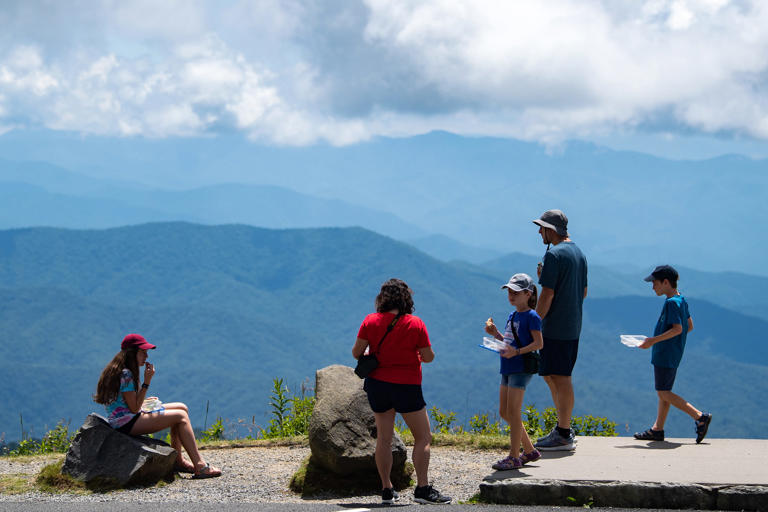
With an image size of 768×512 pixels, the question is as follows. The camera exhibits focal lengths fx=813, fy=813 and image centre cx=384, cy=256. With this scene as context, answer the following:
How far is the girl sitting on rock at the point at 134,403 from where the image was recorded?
288 inches

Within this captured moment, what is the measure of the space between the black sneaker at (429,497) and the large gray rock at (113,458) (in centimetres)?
247

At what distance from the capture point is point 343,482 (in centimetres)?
728

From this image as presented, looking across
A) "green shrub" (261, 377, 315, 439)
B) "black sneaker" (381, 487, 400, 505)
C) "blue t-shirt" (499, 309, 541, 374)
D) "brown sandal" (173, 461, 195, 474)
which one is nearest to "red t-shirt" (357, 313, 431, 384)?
"blue t-shirt" (499, 309, 541, 374)

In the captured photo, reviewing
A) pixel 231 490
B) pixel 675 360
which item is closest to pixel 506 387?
pixel 675 360

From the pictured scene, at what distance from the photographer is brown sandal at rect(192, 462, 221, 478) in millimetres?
7758

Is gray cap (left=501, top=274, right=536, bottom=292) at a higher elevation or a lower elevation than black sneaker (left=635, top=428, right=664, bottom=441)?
higher

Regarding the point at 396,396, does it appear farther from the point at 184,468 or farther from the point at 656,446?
the point at 656,446

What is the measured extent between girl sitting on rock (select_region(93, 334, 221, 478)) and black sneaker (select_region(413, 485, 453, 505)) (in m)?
2.34

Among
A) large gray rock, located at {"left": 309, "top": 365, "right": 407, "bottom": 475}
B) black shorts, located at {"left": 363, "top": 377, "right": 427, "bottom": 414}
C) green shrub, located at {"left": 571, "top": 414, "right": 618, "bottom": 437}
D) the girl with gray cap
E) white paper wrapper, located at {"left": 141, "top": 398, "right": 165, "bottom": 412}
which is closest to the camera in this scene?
black shorts, located at {"left": 363, "top": 377, "right": 427, "bottom": 414}

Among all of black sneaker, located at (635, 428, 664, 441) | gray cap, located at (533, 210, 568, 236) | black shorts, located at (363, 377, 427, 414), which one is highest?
gray cap, located at (533, 210, 568, 236)

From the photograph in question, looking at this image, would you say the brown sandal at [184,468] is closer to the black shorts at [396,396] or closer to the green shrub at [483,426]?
the black shorts at [396,396]

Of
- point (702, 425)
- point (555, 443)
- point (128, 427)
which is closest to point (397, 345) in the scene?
point (555, 443)

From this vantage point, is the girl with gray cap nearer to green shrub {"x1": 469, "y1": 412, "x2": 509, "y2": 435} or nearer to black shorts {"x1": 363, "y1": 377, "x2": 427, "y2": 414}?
black shorts {"x1": 363, "y1": 377, "x2": 427, "y2": 414}

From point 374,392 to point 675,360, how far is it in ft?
10.8
